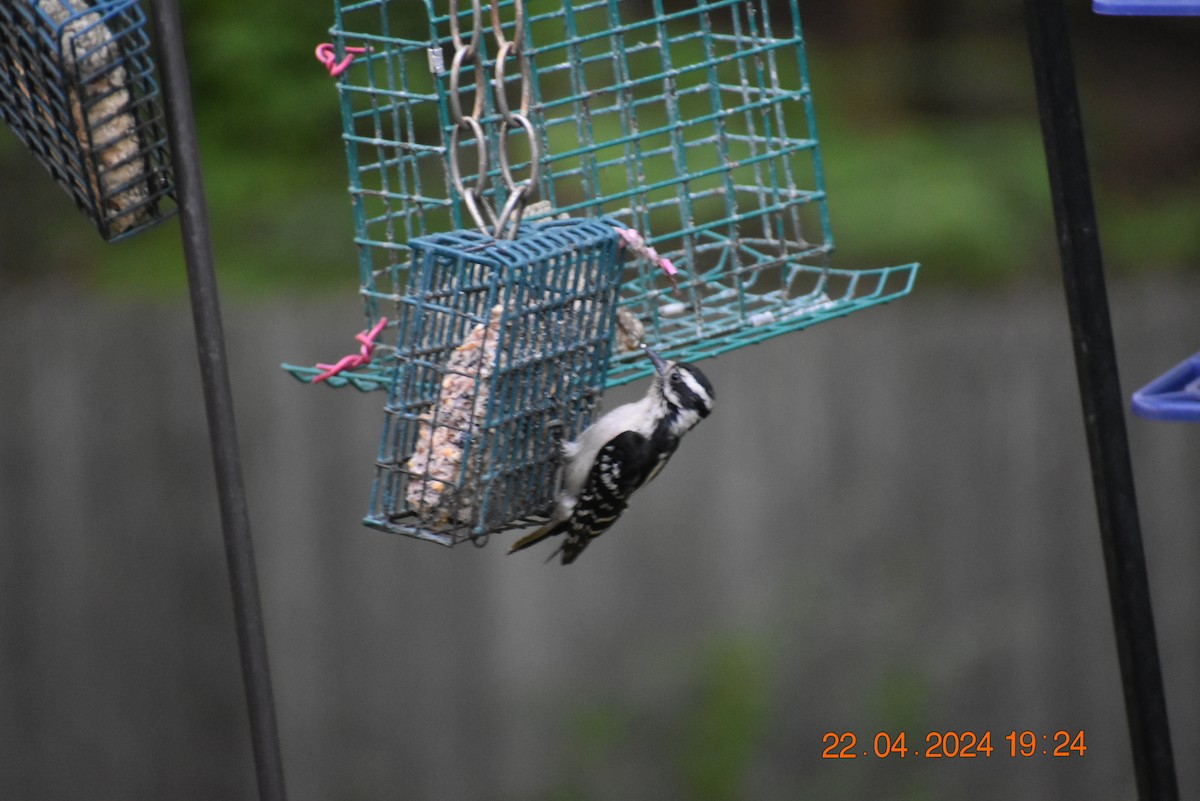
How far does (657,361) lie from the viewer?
3.76 meters

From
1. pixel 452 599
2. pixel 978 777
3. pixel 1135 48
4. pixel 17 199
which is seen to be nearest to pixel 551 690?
pixel 452 599

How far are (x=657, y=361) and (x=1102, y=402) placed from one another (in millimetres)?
1316

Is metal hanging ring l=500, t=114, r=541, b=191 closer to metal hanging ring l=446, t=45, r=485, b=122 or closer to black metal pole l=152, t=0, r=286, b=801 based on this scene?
metal hanging ring l=446, t=45, r=485, b=122

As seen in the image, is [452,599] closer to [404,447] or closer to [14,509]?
[14,509]

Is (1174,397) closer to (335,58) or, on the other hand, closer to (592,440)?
(592,440)

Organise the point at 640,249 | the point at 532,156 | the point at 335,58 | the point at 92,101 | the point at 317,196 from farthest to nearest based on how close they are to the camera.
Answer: the point at 317,196 → the point at 335,58 → the point at 92,101 → the point at 640,249 → the point at 532,156

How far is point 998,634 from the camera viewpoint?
7.26 metres

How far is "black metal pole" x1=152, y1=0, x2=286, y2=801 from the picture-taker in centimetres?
267

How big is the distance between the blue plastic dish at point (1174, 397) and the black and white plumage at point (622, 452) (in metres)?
1.38

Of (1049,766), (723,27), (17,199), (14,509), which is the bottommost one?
(1049,766)

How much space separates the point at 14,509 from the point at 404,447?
4263 mm

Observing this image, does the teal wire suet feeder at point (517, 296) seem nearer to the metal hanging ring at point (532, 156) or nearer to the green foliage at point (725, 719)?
the metal hanging ring at point (532, 156)

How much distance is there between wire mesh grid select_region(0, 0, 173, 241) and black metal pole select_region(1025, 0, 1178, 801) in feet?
7.44
